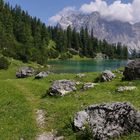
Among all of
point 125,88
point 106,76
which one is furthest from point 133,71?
point 125,88

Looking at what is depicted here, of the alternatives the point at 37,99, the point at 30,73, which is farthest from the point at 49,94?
the point at 30,73

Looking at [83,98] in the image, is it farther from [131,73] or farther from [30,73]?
[30,73]

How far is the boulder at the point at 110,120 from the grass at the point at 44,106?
0.62 meters

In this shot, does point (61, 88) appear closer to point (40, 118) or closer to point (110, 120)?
point (40, 118)

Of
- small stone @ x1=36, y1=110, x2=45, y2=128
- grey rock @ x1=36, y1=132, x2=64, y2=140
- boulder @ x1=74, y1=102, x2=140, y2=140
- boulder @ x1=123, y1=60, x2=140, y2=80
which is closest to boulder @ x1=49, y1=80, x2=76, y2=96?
small stone @ x1=36, y1=110, x2=45, y2=128

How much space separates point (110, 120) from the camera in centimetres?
2241

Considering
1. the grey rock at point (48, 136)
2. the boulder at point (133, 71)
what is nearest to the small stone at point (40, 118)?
the grey rock at point (48, 136)

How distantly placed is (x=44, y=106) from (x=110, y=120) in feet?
31.8

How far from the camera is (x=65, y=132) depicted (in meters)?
23.8

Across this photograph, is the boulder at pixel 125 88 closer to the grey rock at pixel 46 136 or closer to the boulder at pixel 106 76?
the boulder at pixel 106 76

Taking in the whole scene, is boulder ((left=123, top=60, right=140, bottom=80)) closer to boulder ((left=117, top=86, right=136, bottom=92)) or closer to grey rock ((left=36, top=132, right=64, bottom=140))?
boulder ((left=117, top=86, right=136, bottom=92))

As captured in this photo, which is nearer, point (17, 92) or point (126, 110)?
point (126, 110)

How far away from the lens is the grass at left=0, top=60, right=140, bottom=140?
2491cm

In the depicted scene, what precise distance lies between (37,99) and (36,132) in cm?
974
